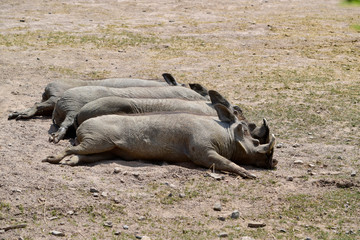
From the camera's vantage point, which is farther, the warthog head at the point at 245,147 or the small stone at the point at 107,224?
the warthog head at the point at 245,147

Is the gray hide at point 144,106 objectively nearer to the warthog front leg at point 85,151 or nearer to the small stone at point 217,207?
the warthog front leg at point 85,151

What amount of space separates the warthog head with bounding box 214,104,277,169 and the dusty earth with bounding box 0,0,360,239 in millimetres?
162

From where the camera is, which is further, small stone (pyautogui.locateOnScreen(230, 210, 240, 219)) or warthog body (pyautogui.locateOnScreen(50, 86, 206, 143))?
warthog body (pyautogui.locateOnScreen(50, 86, 206, 143))

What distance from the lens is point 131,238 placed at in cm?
518

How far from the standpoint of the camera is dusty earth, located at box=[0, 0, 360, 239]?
5.56 metres

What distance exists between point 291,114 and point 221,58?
3872 millimetres

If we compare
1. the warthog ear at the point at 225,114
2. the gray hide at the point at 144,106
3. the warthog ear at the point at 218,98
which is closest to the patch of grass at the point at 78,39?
the gray hide at the point at 144,106

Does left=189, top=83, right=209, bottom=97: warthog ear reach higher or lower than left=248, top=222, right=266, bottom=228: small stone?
higher

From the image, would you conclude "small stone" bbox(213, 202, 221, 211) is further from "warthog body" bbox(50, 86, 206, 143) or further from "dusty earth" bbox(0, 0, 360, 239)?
"warthog body" bbox(50, 86, 206, 143)

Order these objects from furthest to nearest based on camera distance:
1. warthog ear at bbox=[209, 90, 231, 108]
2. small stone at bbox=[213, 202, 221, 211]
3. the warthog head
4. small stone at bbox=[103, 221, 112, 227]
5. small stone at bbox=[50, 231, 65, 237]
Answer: warthog ear at bbox=[209, 90, 231, 108] < the warthog head < small stone at bbox=[213, 202, 221, 211] < small stone at bbox=[103, 221, 112, 227] < small stone at bbox=[50, 231, 65, 237]

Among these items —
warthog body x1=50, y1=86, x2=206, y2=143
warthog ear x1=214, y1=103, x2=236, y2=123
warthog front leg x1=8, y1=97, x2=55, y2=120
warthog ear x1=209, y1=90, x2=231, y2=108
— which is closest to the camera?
warthog ear x1=214, y1=103, x2=236, y2=123

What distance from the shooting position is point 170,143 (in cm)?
705

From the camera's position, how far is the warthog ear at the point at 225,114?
7366 mm

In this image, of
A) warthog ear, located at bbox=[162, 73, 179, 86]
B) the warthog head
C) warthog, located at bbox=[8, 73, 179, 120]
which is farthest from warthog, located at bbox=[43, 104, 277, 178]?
warthog ear, located at bbox=[162, 73, 179, 86]
